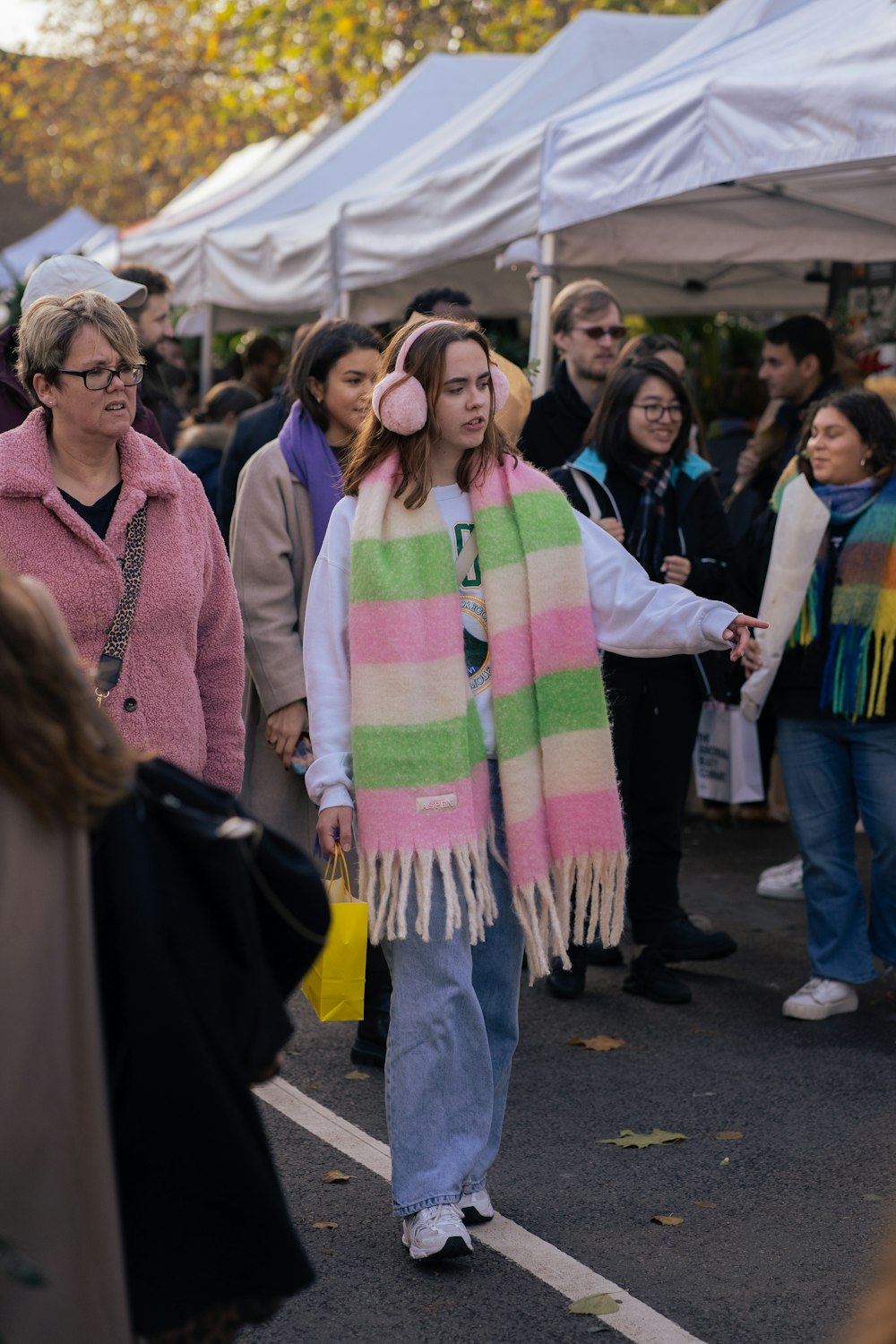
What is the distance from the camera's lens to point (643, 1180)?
446 cm

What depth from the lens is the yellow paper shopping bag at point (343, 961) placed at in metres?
3.80

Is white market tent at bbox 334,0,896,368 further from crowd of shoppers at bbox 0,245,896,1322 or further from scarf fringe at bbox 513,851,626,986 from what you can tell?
scarf fringe at bbox 513,851,626,986

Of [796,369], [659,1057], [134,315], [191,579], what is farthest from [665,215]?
[191,579]

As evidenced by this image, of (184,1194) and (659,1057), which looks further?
(659,1057)

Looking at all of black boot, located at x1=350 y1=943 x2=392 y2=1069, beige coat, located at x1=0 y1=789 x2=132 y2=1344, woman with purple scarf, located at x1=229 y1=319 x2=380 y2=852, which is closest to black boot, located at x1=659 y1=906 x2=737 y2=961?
black boot, located at x1=350 y1=943 x2=392 y2=1069

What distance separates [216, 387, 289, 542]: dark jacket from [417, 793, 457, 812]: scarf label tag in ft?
8.58

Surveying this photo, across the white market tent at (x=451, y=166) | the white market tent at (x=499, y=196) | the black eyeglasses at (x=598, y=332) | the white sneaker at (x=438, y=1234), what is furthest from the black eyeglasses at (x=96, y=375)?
the white market tent at (x=451, y=166)

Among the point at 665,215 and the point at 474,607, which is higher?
the point at 665,215

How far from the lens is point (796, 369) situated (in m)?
7.31

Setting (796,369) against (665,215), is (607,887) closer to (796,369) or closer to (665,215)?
(796,369)

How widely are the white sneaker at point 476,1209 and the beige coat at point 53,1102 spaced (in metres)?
2.00

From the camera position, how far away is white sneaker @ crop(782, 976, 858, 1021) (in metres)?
5.77

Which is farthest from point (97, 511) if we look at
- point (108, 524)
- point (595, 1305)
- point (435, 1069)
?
point (595, 1305)

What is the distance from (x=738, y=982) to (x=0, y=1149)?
4.49 metres
